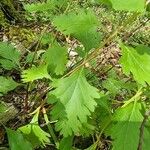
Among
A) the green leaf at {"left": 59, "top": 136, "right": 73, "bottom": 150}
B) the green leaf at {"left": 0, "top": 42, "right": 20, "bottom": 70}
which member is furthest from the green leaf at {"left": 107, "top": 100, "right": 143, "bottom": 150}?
the green leaf at {"left": 0, "top": 42, "right": 20, "bottom": 70}

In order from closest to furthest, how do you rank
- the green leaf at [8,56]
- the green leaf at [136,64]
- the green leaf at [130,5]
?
the green leaf at [130,5] → the green leaf at [136,64] → the green leaf at [8,56]

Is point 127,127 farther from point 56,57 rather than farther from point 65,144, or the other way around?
point 56,57

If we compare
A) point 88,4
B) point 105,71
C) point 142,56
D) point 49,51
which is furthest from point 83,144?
point 88,4

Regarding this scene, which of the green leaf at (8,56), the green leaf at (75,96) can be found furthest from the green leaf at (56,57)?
the green leaf at (8,56)

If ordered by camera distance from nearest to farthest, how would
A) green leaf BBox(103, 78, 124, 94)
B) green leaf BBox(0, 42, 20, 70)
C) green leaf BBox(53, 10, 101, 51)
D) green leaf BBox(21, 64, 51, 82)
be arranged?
green leaf BBox(53, 10, 101, 51)
green leaf BBox(21, 64, 51, 82)
green leaf BBox(103, 78, 124, 94)
green leaf BBox(0, 42, 20, 70)

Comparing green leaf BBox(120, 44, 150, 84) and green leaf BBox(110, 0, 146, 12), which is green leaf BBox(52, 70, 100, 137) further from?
green leaf BBox(110, 0, 146, 12)

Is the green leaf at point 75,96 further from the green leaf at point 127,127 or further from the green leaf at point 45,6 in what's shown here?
the green leaf at point 45,6

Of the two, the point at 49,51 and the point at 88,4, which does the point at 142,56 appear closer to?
the point at 49,51
